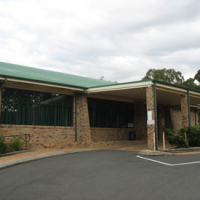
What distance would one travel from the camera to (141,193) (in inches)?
237

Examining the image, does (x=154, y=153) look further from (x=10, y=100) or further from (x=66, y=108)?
(x=10, y=100)

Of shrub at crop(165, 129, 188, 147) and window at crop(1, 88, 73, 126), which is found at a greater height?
window at crop(1, 88, 73, 126)

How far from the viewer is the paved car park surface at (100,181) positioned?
236 inches

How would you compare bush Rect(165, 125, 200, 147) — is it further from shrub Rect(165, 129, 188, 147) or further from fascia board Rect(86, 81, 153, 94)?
fascia board Rect(86, 81, 153, 94)

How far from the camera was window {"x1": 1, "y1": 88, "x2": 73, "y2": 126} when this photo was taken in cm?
1478

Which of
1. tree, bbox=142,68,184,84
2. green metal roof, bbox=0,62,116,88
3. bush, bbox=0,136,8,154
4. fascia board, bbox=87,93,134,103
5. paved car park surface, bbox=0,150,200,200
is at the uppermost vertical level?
tree, bbox=142,68,184,84

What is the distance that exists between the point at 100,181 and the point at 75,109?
35.8ft

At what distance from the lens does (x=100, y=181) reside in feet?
23.9

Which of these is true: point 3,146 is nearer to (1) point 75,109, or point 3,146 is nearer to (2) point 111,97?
(1) point 75,109

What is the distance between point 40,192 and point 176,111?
23.0m

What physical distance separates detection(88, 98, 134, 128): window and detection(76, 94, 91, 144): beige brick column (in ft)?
4.86

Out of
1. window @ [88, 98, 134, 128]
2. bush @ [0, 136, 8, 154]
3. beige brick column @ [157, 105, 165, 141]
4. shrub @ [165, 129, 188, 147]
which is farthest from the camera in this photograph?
beige brick column @ [157, 105, 165, 141]

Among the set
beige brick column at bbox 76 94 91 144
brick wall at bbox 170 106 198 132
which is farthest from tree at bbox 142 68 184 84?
beige brick column at bbox 76 94 91 144

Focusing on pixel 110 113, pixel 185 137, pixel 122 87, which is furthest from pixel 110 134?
pixel 185 137
